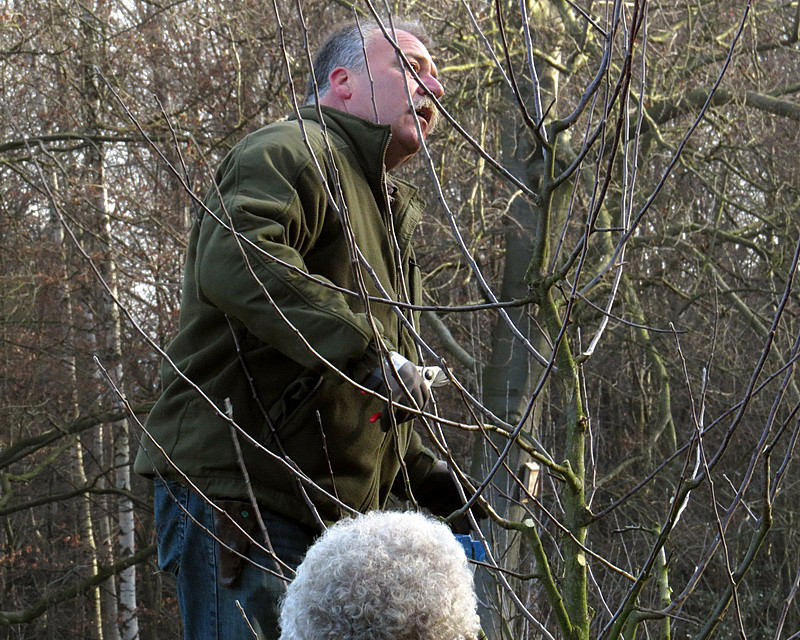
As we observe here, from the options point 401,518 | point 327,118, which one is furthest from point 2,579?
point 401,518

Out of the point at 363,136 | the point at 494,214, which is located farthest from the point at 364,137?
the point at 494,214

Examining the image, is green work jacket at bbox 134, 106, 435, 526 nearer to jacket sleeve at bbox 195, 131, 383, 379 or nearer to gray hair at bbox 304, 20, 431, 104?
jacket sleeve at bbox 195, 131, 383, 379

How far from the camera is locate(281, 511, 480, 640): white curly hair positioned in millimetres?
1137

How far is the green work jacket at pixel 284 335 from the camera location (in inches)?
77.2

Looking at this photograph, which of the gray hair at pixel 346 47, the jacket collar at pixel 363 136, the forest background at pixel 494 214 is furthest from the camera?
the forest background at pixel 494 214

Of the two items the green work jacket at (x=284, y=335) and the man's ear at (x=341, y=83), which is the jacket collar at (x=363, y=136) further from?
the man's ear at (x=341, y=83)

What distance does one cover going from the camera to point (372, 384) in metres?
1.93

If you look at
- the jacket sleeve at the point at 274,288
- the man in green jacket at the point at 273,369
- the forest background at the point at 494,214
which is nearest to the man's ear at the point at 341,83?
the man in green jacket at the point at 273,369

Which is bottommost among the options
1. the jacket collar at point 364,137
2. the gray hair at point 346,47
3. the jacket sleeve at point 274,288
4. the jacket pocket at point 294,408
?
the jacket pocket at point 294,408

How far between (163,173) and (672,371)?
527 centimetres

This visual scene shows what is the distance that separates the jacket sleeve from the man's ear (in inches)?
19.9

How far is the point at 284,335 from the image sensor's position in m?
1.96

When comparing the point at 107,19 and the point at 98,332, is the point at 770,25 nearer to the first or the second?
the point at 107,19

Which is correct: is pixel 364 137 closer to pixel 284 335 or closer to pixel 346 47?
pixel 346 47
